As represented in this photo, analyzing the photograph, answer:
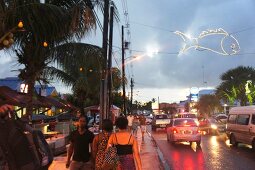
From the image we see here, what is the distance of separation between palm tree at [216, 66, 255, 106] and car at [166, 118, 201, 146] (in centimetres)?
3917

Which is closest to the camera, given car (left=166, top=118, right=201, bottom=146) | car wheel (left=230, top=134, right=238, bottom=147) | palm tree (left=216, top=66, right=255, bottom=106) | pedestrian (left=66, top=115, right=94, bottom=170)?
pedestrian (left=66, top=115, right=94, bottom=170)

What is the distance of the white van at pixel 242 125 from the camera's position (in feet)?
69.6

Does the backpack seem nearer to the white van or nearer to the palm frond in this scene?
the palm frond

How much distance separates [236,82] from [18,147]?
62.8 m

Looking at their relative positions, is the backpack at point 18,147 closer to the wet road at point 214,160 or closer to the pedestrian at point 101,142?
the pedestrian at point 101,142

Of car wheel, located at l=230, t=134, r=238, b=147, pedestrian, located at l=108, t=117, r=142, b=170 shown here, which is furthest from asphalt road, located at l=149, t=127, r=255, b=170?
pedestrian, located at l=108, t=117, r=142, b=170

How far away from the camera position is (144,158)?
18.2 m

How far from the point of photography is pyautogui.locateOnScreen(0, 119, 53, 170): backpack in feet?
14.5

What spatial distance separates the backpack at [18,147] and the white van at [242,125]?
17.5 metres

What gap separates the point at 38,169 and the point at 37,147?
270 millimetres

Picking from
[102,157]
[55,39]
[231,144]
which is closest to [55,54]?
[55,39]

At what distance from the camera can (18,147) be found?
4.47 metres

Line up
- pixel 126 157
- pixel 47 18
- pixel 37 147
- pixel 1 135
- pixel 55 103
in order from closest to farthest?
pixel 1 135, pixel 37 147, pixel 126 157, pixel 47 18, pixel 55 103

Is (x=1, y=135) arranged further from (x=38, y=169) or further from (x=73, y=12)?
(x=73, y=12)
